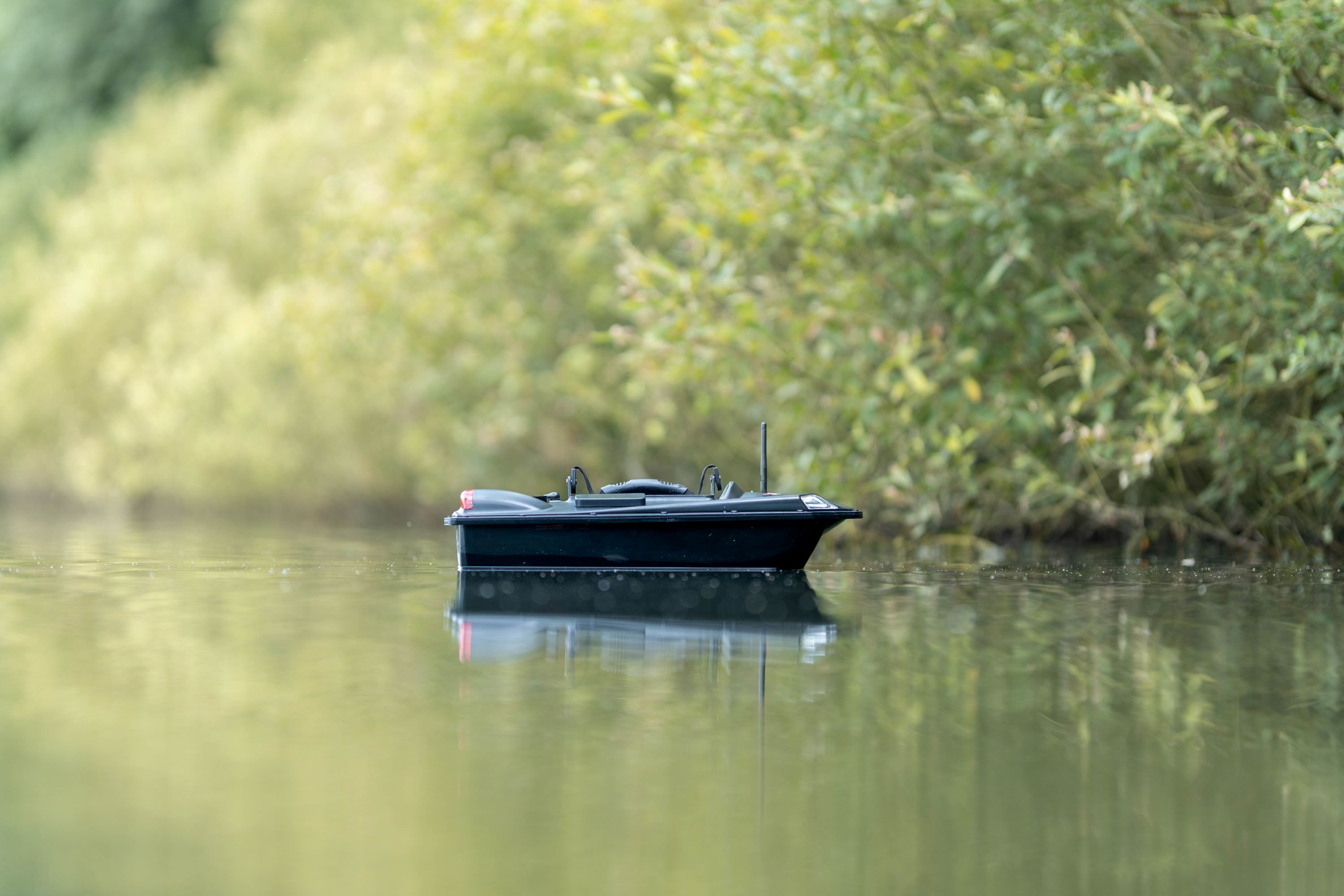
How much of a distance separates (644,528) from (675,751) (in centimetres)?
604

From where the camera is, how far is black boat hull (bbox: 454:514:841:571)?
11.3 meters

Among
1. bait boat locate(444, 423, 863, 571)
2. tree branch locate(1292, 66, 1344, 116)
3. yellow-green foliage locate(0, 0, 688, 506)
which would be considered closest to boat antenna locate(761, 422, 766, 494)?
bait boat locate(444, 423, 863, 571)

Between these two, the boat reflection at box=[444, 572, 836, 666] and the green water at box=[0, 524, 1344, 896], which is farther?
the boat reflection at box=[444, 572, 836, 666]

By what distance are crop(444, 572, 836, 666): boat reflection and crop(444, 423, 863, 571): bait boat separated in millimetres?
134

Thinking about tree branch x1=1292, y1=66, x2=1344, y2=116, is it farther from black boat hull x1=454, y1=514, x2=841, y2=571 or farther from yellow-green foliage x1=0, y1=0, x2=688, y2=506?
yellow-green foliage x1=0, y1=0, x2=688, y2=506

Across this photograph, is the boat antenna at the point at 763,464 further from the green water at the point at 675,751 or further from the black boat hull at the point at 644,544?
the green water at the point at 675,751

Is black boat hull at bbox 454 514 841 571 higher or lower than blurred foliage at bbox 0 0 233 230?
lower

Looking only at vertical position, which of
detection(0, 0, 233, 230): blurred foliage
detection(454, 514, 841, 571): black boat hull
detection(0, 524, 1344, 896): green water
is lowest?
detection(0, 524, 1344, 896): green water

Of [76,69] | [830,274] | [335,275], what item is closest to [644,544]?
[830,274]

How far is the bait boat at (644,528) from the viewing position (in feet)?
36.7

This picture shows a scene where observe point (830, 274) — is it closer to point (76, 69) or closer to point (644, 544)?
point (644, 544)

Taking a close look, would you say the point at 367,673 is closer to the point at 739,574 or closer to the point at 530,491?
the point at 739,574

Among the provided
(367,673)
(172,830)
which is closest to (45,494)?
(367,673)

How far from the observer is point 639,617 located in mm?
9312
